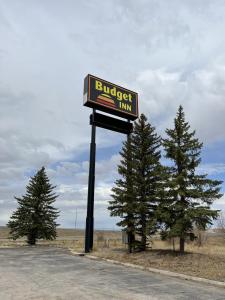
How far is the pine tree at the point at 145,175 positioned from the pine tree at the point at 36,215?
15305 millimetres

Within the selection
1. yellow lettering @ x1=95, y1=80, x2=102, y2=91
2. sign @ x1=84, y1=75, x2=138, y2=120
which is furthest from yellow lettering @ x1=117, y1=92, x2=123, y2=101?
yellow lettering @ x1=95, y1=80, x2=102, y2=91

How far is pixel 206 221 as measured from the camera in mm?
17062

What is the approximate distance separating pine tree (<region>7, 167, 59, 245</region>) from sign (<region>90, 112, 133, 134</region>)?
39.0 ft

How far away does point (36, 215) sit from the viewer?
33562mm

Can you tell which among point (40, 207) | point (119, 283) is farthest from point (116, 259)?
point (40, 207)

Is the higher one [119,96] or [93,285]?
[119,96]

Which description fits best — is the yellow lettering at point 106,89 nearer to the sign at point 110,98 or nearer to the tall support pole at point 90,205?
the sign at point 110,98

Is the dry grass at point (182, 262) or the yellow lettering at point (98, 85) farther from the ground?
the yellow lettering at point (98, 85)

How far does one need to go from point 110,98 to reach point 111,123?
1.88 m

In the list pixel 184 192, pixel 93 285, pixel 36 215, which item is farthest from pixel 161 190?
pixel 36 215

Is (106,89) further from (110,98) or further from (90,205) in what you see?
(90,205)

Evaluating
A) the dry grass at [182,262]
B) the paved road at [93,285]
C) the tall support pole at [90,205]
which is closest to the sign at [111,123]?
the tall support pole at [90,205]

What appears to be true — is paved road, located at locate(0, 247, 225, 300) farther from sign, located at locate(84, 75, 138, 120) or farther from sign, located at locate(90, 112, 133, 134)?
sign, located at locate(84, 75, 138, 120)

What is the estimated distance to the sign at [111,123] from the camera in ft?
83.5
